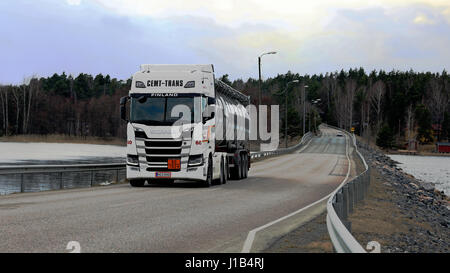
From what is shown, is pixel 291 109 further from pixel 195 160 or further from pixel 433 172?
pixel 195 160

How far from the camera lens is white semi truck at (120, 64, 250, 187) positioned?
20031 millimetres

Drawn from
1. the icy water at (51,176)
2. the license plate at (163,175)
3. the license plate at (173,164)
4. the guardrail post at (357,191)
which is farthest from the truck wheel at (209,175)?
the guardrail post at (357,191)

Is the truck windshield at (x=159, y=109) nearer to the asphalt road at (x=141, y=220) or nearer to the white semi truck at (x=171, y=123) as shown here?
the white semi truck at (x=171, y=123)

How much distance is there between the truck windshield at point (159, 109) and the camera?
2014cm

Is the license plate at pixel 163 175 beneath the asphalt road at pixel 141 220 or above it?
above

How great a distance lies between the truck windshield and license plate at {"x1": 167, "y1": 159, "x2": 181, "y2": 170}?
1371 millimetres

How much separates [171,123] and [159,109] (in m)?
0.78

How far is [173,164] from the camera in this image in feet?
66.1

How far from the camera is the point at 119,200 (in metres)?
15.5

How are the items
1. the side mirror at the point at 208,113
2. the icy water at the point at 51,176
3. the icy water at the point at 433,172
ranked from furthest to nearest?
the icy water at the point at 433,172 → the icy water at the point at 51,176 → the side mirror at the point at 208,113

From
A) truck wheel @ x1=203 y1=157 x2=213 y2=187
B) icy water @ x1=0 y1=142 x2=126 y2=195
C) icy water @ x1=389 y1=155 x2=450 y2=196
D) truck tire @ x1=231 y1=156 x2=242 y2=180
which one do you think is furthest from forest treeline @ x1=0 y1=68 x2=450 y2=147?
truck wheel @ x1=203 y1=157 x2=213 y2=187

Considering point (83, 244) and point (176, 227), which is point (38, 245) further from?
point (176, 227)

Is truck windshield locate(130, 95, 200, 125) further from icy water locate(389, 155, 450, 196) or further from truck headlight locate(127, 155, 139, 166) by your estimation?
icy water locate(389, 155, 450, 196)
